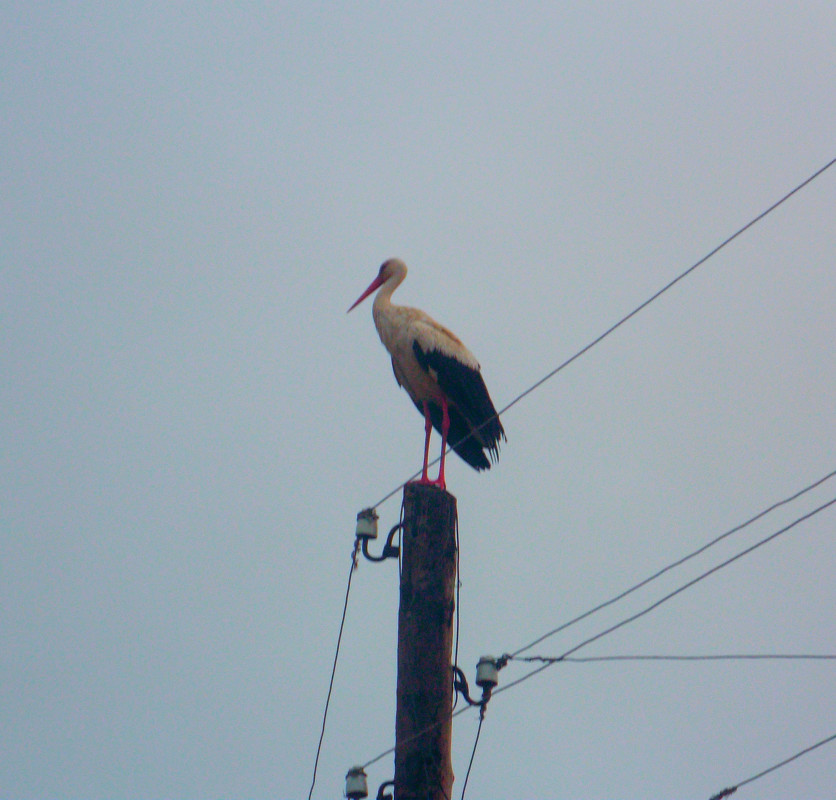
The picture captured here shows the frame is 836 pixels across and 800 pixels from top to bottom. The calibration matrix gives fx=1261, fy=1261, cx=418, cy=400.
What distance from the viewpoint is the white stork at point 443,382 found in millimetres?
8023

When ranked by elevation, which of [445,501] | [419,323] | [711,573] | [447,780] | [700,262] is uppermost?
[419,323]

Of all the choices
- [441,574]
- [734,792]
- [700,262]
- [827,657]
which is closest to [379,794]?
[441,574]

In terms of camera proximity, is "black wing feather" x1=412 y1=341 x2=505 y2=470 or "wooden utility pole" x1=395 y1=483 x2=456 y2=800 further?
"black wing feather" x1=412 y1=341 x2=505 y2=470

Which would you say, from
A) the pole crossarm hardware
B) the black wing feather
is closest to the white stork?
the black wing feather

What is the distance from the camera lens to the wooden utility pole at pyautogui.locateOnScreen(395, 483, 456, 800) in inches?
171

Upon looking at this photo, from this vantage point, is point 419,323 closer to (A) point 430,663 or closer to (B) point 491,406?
(B) point 491,406

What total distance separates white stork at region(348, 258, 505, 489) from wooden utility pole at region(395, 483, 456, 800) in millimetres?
2742

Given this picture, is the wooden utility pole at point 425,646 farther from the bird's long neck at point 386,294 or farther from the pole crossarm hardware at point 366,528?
the bird's long neck at point 386,294

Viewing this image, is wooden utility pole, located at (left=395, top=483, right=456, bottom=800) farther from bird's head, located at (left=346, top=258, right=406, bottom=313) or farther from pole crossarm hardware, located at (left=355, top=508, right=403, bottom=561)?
bird's head, located at (left=346, top=258, right=406, bottom=313)

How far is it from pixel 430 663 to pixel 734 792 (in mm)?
1364

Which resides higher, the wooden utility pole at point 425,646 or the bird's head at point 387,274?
the bird's head at point 387,274

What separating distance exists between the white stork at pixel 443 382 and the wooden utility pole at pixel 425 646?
2.74 m

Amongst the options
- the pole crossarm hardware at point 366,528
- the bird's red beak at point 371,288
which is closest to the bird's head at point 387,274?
the bird's red beak at point 371,288

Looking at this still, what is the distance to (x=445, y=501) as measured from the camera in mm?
4941
